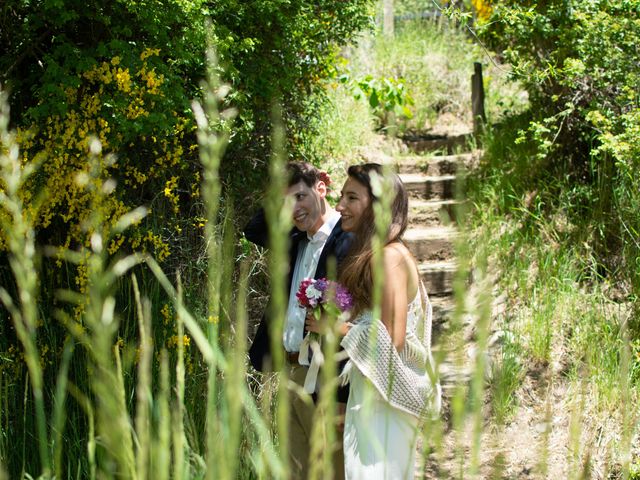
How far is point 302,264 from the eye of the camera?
363 cm

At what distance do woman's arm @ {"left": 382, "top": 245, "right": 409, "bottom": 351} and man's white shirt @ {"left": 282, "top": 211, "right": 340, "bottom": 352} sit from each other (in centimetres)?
62

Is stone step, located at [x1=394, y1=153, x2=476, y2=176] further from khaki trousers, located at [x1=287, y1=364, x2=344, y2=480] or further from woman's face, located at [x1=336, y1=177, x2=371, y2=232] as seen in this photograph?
woman's face, located at [x1=336, y1=177, x2=371, y2=232]

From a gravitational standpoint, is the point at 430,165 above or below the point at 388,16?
below

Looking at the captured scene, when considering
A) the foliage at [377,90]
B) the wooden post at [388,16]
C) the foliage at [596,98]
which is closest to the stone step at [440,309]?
the foliage at [596,98]

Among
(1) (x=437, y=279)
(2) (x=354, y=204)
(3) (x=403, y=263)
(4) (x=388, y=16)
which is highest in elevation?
(4) (x=388, y=16)

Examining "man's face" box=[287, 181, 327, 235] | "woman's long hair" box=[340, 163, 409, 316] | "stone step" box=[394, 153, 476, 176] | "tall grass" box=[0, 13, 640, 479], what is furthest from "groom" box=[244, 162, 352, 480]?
"stone step" box=[394, 153, 476, 176]

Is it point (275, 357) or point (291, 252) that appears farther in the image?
point (291, 252)

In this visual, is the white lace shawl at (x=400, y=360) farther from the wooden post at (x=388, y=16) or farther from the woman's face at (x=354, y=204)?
the wooden post at (x=388, y=16)

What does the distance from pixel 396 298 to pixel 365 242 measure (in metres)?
0.28

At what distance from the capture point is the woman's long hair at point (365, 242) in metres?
2.96

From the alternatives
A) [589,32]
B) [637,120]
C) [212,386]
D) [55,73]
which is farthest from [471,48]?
[212,386]

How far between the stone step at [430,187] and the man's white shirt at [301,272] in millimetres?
4478

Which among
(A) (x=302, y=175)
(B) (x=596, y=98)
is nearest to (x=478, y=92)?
(B) (x=596, y=98)

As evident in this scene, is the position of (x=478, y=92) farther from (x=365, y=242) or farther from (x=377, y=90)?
(x=365, y=242)
